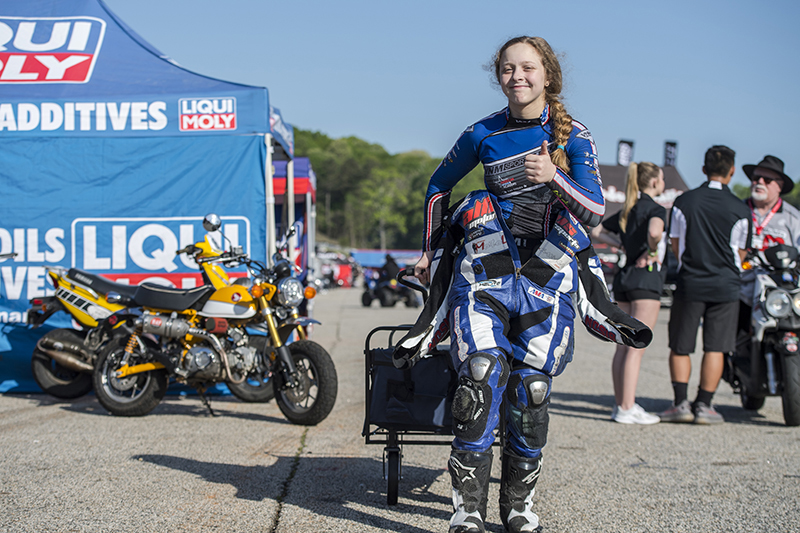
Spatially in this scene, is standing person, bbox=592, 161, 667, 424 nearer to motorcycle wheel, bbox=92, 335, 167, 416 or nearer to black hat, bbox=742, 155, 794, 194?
black hat, bbox=742, 155, 794, 194

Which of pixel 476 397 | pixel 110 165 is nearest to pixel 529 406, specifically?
pixel 476 397

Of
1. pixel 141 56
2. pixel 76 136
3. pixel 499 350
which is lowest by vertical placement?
pixel 499 350

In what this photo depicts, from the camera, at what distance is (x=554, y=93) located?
2992mm

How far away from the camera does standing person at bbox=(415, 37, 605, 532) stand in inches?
108

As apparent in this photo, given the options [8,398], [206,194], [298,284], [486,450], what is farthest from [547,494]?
[8,398]

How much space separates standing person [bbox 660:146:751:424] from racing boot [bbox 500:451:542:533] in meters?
3.18

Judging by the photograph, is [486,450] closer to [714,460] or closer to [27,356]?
[714,460]

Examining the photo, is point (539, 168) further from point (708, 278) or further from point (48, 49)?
point (48, 49)

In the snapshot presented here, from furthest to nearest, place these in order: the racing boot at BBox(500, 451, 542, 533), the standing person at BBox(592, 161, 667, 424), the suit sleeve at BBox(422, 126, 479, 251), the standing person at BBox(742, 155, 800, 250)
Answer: the standing person at BBox(742, 155, 800, 250) < the standing person at BBox(592, 161, 667, 424) < the suit sleeve at BBox(422, 126, 479, 251) < the racing boot at BBox(500, 451, 542, 533)

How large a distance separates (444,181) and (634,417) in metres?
3.35

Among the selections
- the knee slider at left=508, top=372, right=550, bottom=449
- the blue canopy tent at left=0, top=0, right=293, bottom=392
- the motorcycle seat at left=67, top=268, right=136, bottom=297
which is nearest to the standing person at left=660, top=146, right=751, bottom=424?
the knee slider at left=508, top=372, right=550, bottom=449

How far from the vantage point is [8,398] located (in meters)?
6.41

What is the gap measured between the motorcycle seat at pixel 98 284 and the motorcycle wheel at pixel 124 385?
1.50ft

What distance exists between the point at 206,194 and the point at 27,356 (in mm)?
2225
